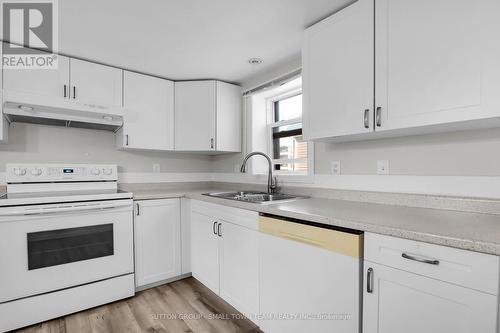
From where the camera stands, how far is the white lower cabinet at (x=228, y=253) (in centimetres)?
175

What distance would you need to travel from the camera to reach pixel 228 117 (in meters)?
2.88

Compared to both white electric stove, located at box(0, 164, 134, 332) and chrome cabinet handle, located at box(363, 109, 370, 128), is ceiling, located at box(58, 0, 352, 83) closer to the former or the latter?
chrome cabinet handle, located at box(363, 109, 370, 128)

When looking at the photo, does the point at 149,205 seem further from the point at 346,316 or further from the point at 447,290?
the point at 447,290

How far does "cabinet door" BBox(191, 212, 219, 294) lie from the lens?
213cm

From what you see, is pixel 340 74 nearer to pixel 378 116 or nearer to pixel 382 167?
pixel 378 116

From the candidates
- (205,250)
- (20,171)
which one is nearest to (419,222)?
(205,250)

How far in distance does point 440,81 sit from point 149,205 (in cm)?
230

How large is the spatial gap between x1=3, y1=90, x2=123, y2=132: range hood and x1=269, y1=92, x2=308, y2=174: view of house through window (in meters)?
1.58

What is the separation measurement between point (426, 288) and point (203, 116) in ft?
7.86

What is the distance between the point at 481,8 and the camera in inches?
42.4

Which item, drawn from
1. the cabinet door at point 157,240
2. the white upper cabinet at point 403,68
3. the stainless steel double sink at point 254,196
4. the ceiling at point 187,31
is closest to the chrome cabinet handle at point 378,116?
the white upper cabinet at point 403,68

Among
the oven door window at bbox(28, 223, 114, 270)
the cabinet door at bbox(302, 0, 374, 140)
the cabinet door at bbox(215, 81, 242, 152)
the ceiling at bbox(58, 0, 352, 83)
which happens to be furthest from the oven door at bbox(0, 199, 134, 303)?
the cabinet door at bbox(302, 0, 374, 140)

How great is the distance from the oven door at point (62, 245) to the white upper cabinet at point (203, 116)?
3.12 ft

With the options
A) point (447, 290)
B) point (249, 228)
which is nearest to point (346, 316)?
point (447, 290)
